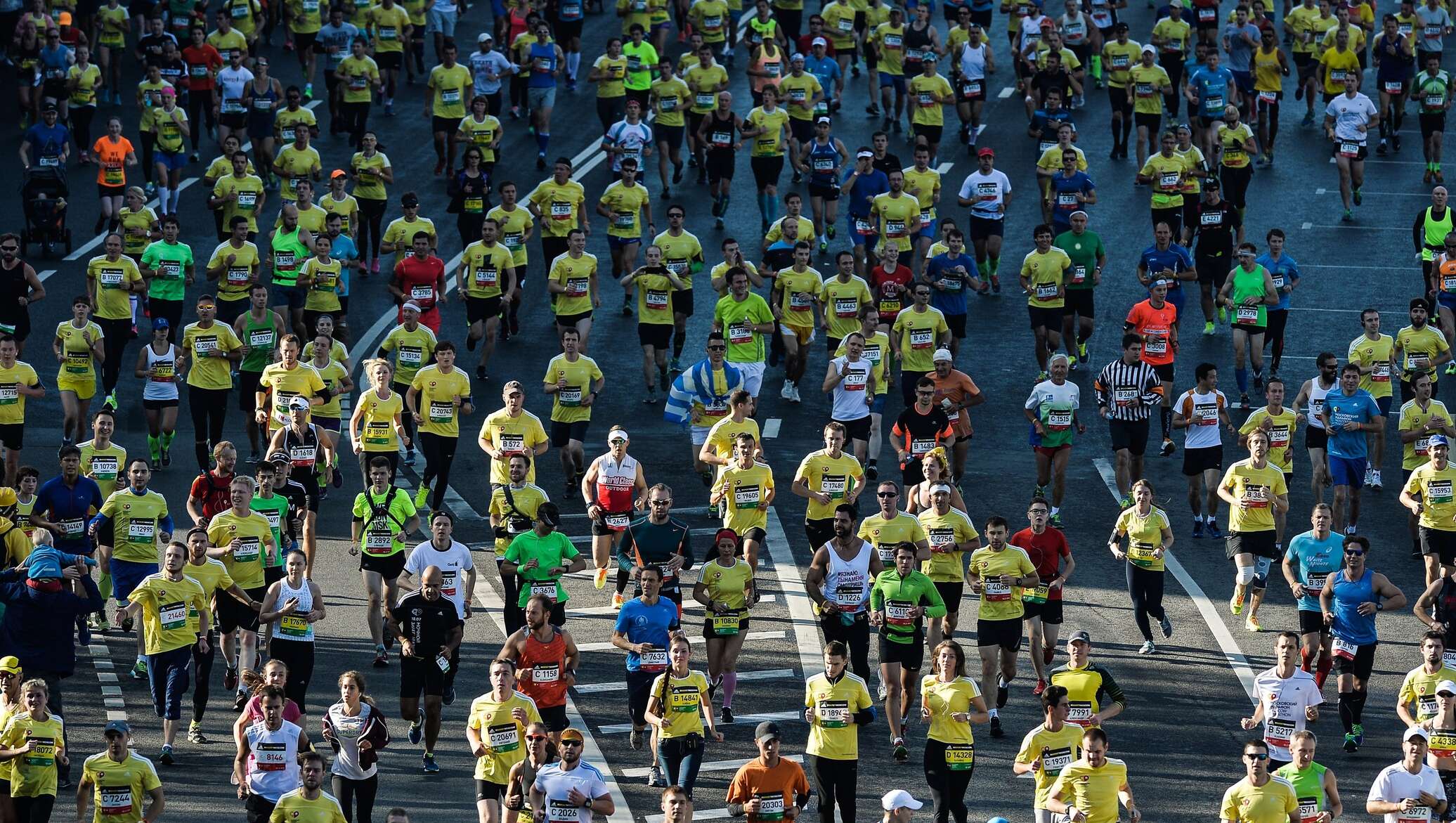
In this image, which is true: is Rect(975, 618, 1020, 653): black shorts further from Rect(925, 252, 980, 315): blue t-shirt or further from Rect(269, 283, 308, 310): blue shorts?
Rect(269, 283, 308, 310): blue shorts

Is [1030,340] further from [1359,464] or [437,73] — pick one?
[437,73]

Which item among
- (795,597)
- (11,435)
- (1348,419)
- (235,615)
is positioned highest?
(1348,419)

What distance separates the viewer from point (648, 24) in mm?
41375

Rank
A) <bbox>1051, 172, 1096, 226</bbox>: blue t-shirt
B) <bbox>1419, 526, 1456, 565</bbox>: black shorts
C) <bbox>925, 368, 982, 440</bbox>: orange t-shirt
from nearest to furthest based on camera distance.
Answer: <bbox>1419, 526, 1456, 565</bbox>: black shorts < <bbox>925, 368, 982, 440</bbox>: orange t-shirt < <bbox>1051, 172, 1096, 226</bbox>: blue t-shirt

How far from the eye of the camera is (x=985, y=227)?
32219 mm

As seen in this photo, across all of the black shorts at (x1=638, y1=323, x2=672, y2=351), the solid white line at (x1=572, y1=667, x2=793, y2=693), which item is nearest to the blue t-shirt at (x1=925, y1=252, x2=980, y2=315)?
the black shorts at (x1=638, y1=323, x2=672, y2=351)

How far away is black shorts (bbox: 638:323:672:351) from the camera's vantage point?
29.2 metres

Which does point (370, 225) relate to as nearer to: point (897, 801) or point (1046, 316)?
point (1046, 316)

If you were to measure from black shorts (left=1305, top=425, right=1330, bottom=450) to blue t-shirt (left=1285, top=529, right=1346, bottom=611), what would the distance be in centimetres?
406

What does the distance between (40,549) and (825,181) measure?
15119 millimetres

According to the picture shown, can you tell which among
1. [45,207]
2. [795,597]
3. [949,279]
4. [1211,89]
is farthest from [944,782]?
[1211,89]

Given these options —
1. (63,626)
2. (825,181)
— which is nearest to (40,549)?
(63,626)

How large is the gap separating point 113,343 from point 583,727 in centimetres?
1031

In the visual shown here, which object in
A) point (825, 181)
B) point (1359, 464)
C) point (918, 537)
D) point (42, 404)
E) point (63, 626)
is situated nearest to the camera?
point (63, 626)
